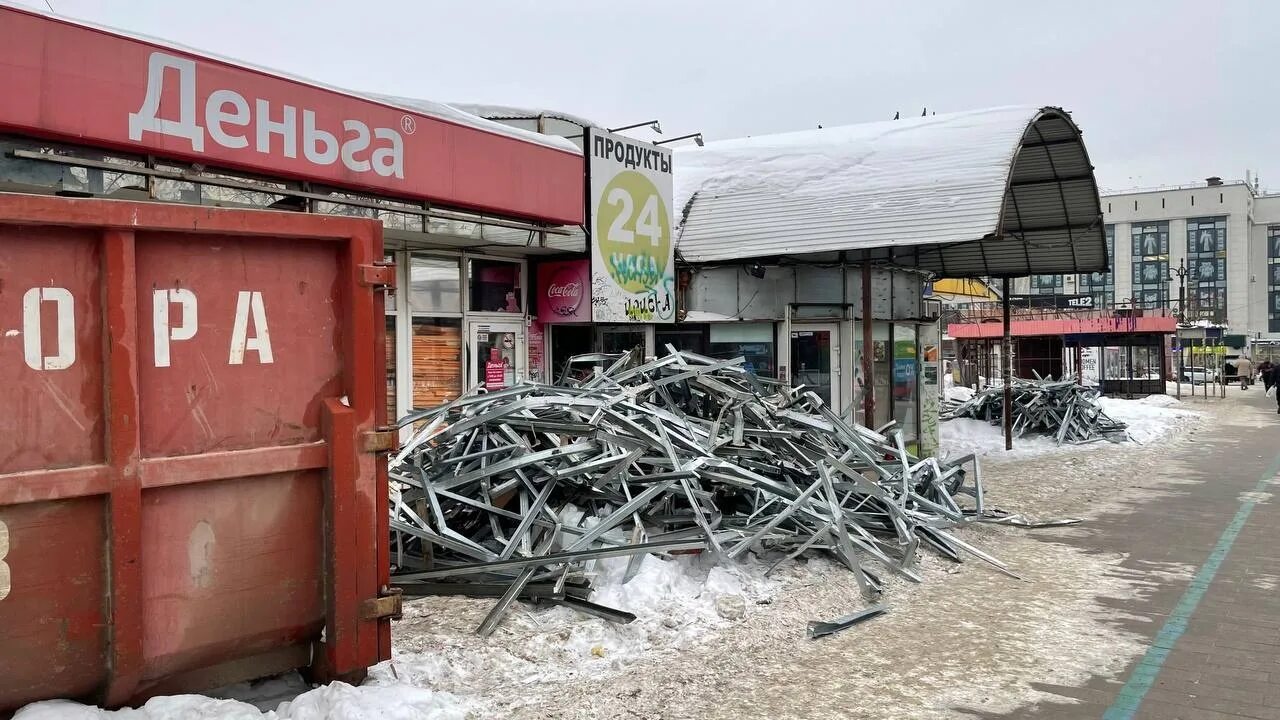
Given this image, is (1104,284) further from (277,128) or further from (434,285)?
(277,128)

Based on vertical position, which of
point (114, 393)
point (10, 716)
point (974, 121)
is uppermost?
point (974, 121)

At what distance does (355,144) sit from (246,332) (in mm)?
5575

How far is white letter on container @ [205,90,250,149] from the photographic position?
8.01m

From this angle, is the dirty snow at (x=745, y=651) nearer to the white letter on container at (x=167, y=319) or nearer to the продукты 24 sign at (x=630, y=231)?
the white letter on container at (x=167, y=319)

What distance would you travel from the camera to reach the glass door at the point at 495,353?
11922 mm

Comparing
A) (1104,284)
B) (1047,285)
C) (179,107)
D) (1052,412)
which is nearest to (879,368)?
(1052,412)

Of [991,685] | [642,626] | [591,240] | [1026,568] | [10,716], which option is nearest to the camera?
[10,716]

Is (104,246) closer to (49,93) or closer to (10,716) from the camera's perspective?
(10,716)

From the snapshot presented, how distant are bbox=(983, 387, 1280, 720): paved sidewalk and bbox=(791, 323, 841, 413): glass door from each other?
4376 millimetres

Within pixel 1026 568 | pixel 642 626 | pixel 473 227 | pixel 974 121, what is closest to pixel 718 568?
pixel 642 626

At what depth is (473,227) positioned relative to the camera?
10.9 metres

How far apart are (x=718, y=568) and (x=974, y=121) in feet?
Result: 32.1

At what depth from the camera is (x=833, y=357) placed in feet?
45.5

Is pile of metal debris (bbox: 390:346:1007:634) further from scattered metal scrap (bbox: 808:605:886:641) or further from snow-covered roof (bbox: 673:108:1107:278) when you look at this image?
snow-covered roof (bbox: 673:108:1107:278)
